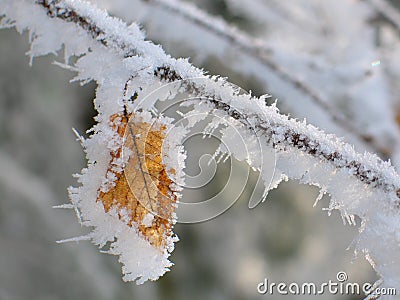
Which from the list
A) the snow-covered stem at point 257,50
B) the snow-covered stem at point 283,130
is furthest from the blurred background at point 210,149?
the snow-covered stem at point 283,130

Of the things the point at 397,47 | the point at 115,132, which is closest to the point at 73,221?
the point at 397,47

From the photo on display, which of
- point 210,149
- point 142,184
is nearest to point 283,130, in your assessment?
point 142,184

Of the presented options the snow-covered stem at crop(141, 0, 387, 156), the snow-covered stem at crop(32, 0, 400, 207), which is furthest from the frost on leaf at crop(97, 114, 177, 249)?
the snow-covered stem at crop(141, 0, 387, 156)

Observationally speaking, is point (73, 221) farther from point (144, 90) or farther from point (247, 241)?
point (144, 90)

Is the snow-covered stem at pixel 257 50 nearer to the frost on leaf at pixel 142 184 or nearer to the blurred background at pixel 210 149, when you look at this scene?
the blurred background at pixel 210 149

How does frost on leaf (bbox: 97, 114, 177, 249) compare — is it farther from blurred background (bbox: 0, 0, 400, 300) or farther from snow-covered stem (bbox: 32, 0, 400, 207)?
blurred background (bbox: 0, 0, 400, 300)

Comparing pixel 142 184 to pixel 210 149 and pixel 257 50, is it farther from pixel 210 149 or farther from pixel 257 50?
pixel 210 149
